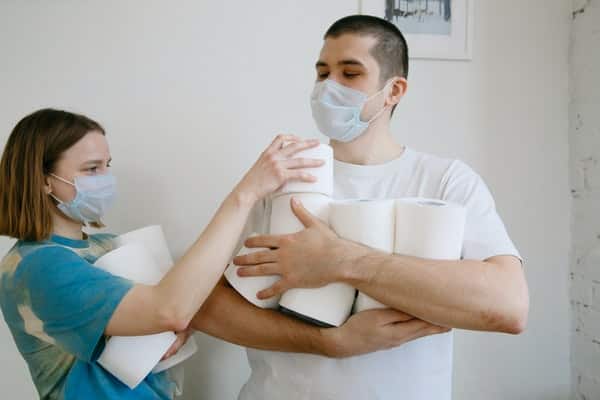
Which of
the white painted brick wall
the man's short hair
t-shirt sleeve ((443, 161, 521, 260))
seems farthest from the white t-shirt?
the white painted brick wall

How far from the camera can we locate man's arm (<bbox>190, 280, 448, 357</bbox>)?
3.64ft

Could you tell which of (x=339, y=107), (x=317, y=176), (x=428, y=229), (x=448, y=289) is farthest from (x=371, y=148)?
(x=448, y=289)

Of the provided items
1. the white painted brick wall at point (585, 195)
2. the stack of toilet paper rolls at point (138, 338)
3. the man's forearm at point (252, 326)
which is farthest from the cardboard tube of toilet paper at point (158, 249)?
the white painted brick wall at point (585, 195)

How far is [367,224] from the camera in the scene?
1.11m

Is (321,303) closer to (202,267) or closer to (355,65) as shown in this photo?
(202,267)

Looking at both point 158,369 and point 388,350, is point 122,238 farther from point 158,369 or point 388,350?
point 388,350

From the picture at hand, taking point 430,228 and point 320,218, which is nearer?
point 430,228

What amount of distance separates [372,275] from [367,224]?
0.11 metres

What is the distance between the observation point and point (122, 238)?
136 cm

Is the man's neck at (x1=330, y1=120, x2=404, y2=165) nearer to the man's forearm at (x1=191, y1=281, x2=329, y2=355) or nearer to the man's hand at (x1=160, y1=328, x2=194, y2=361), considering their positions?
the man's forearm at (x1=191, y1=281, x2=329, y2=355)

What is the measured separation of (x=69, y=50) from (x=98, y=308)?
89 centimetres

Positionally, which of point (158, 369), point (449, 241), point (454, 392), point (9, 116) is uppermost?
point (9, 116)

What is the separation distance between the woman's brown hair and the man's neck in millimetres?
664

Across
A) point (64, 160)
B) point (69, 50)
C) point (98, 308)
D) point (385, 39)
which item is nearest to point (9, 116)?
point (69, 50)
